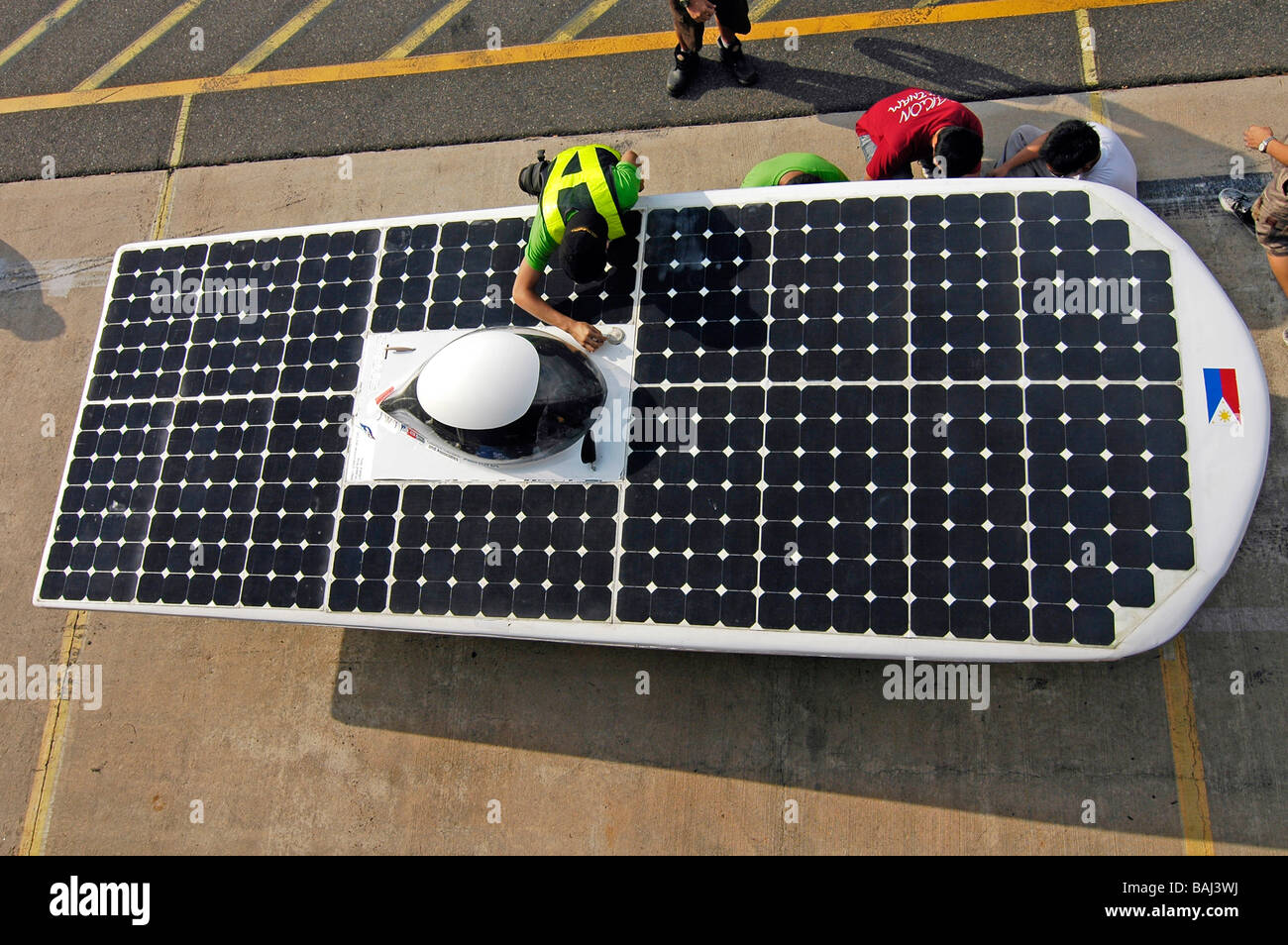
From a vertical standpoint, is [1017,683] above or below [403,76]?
below

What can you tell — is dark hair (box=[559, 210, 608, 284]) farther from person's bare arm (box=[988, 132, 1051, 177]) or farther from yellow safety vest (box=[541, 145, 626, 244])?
person's bare arm (box=[988, 132, 1051, 177])

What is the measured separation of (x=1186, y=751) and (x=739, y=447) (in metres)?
5.28

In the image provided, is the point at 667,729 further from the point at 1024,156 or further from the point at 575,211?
the point at 1024,156

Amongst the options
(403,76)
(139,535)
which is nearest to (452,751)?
(139,535)

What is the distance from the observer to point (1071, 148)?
7406 mm

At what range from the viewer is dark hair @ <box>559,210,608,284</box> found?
654 cm

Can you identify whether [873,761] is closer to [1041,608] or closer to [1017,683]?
[1017,683]

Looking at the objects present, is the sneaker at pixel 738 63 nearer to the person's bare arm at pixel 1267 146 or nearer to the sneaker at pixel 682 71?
the sneaker at pixel 682 71

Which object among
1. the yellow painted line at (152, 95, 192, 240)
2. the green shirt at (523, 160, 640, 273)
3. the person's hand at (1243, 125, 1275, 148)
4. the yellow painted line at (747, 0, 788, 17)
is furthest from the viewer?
the yellow painted line at (152, 95, 192, 240)

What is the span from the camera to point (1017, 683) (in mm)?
8023

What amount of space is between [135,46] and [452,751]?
10849 mm

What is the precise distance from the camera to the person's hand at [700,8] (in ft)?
29.9

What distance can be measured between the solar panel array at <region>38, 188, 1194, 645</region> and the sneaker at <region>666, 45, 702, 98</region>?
12.0 ft

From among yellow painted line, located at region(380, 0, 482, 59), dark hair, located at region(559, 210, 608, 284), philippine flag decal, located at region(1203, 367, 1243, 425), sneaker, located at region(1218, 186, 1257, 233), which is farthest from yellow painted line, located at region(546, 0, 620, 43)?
philippine flag decal, located at region(1203, 367, 1243, 425)
